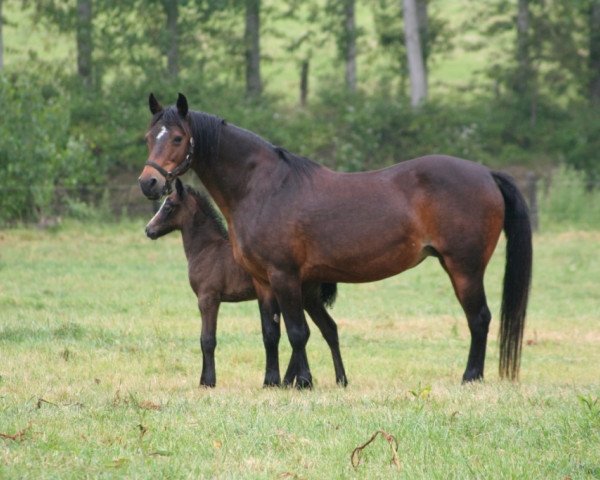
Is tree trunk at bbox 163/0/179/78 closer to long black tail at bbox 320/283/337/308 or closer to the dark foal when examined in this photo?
the dark foal

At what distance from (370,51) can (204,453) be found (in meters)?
36.8

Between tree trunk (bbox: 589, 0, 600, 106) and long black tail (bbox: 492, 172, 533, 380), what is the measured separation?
28411mm

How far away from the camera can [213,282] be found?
31.8ft

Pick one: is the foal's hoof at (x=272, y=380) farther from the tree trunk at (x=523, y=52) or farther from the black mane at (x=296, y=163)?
the tree trunk at (x=523, y=52)

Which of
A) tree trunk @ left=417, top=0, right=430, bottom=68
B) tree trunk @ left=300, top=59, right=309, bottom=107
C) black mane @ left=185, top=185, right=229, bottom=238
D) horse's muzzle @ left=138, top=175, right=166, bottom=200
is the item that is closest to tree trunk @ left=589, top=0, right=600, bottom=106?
tree trunk @ left=417, top=0, right=430, bottom=68

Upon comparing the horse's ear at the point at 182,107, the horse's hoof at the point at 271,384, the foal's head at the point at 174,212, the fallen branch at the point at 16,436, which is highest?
the horse's ear at the point at 182,107

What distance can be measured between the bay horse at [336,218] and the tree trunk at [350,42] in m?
28.6

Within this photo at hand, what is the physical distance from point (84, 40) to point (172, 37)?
9.12 ft

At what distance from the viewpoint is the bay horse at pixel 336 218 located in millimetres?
9117

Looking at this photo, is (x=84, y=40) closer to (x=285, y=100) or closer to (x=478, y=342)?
(x=285, y=100)

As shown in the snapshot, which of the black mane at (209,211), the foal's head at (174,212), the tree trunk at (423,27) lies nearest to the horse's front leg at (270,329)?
the black mane at (209,211)

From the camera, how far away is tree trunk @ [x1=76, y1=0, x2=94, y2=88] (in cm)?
3250

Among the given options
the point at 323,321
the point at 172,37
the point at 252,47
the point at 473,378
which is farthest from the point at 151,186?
the point at 252,47

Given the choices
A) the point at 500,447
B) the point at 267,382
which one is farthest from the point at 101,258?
the point at 500,447
